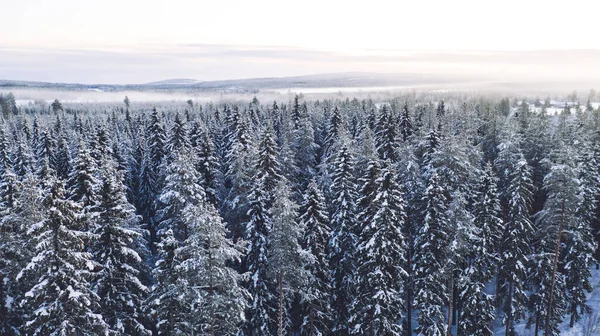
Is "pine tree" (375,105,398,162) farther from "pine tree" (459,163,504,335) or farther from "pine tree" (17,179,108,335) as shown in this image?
"pine tree" (17,179,108,335)

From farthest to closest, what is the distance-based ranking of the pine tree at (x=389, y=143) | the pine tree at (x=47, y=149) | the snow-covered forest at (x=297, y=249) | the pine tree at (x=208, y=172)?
the pine tree at (x=47, y=149) < the pine tree at (x=389, y=143) < the pine tree at (x=208, y=172) < the snow-covered forest at (x=297, y=249)

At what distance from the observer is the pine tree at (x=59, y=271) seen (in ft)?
57.4

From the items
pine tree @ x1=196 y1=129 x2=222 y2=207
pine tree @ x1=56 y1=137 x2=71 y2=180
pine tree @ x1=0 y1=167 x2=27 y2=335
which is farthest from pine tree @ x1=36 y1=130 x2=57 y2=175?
pine tree @ x1=0 y1=167 x2=27 y2=335

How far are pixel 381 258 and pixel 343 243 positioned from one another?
5.09 metres

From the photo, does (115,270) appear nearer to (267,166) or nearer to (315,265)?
(315,265)

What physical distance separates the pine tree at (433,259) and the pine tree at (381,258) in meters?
2.70

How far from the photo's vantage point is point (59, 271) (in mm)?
17688

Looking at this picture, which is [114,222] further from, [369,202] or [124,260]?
[369,202]

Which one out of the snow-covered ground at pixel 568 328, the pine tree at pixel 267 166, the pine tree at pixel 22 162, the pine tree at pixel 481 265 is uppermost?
the pine tree at pixel 267 166

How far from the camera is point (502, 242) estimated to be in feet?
120

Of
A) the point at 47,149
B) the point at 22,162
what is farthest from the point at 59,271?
the point at 47,149

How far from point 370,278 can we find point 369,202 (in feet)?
17.7

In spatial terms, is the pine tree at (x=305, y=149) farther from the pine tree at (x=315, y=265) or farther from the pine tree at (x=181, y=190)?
the pine tree at (x=315, y=265)

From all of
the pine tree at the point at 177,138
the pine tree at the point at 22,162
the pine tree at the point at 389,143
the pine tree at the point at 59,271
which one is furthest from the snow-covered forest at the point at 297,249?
the pine tree at the point at 22,162
